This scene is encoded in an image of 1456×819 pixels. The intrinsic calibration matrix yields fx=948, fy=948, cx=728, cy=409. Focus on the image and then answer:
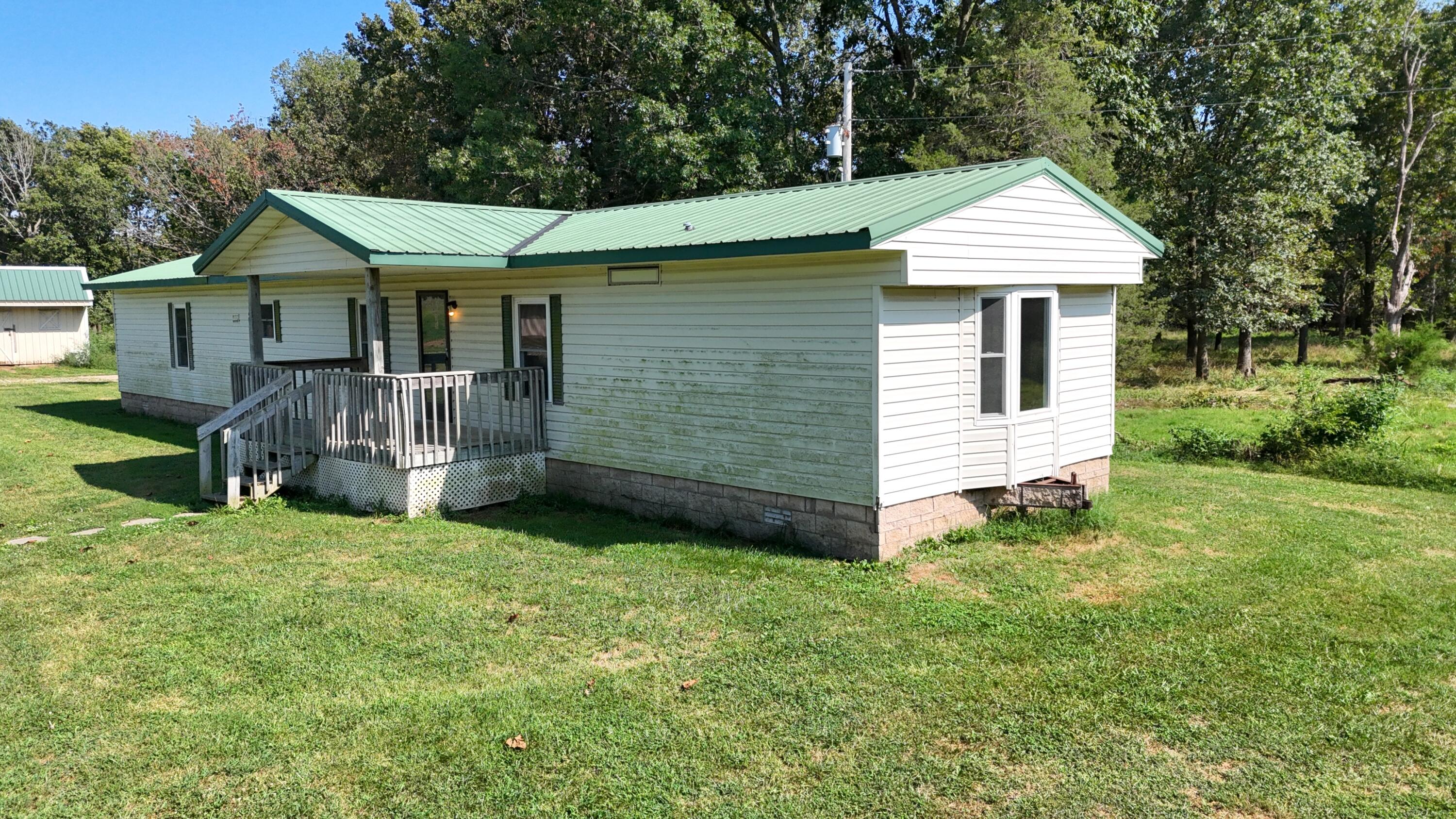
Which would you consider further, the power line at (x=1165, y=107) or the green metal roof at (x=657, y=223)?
the power line at (x=1165, y=107)

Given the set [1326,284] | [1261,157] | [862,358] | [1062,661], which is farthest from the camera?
[1326,284]

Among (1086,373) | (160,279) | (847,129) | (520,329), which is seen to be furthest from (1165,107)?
(160,279)

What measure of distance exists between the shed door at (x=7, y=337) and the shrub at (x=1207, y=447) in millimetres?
34411

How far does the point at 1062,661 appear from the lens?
20.1 ft

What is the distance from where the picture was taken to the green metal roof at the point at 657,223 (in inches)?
321

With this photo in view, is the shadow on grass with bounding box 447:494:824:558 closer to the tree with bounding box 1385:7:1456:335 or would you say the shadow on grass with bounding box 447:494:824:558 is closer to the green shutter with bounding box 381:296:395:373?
the green shutter with bounding box 381:296:395:373

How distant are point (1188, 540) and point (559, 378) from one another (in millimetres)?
6881

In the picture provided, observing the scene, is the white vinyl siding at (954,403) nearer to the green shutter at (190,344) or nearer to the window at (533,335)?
the window at (533,335)

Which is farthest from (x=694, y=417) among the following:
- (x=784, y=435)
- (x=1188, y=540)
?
(x=1188, y=540)

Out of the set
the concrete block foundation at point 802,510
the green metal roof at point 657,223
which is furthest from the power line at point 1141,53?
the concrete block foundation at point 802,510

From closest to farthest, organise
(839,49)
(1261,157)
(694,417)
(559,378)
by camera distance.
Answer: (694,417) < (559,378) < (1261,157) < (839,49)

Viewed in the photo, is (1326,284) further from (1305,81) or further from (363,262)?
(363,262)

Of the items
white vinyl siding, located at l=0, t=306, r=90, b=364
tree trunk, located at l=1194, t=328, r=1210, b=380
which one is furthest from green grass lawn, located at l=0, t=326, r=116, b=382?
tree trunk, located at l=1194, t=328, r=1210, b=380

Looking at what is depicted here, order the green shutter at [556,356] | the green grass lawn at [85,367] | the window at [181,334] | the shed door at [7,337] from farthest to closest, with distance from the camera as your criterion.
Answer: the shed door at [7,337] < the green grass lawn at [85,367] < the window at [181,334] < the green shutter at [556,356]
